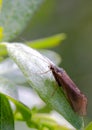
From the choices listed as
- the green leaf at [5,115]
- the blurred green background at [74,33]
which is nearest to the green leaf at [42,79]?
the green leaf at [5,115]

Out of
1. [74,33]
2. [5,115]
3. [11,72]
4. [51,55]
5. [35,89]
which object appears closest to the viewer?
[35,89]

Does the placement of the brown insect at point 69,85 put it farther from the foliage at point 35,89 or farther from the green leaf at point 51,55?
the green leaf at point 51,55

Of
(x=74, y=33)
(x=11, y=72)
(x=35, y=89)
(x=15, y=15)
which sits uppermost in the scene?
(x=74, y=33)

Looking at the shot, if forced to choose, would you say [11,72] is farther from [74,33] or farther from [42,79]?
[74,33]

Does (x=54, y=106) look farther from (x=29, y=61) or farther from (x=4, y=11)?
(x=4, y=11)

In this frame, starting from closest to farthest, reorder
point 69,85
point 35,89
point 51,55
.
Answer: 1. point 35,89
2. point 69,85
3. point 51,55

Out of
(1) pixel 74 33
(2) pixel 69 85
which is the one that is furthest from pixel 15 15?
(1) pixel 74 33

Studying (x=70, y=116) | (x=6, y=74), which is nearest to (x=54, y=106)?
(x=70, y=116)
